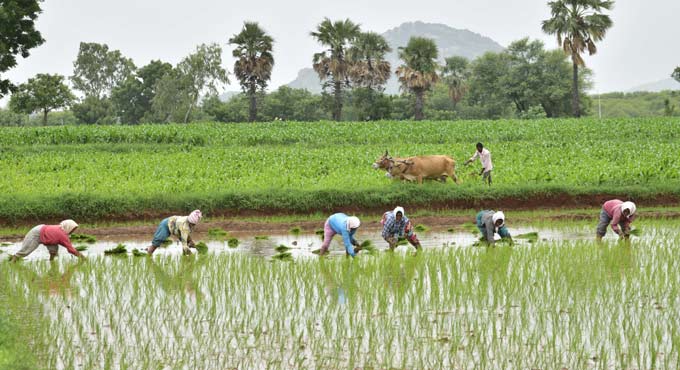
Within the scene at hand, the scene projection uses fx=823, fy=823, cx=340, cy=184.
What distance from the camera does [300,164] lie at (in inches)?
1067

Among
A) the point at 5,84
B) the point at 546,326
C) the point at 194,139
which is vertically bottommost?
the point at 546,326

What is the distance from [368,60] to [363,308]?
46876 millimetres

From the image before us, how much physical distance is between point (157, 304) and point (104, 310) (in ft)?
2.07

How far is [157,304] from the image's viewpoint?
9875mm

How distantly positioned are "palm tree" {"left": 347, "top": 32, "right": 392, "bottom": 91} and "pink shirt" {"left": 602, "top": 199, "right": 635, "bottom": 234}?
41.4 meters

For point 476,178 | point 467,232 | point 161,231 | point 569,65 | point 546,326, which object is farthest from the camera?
point 569,65

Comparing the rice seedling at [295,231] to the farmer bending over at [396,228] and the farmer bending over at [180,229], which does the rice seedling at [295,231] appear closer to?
the farmer bending over at [180,229]

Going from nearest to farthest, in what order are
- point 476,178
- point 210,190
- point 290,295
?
point 290,295
point 210,190
point 476,178

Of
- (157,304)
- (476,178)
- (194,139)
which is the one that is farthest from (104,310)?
(194,139)

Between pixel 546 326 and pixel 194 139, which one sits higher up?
pixel 194 139

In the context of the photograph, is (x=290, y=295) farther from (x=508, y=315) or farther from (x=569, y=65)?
(x=569, y=65)

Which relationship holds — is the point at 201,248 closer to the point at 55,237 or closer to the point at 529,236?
the point at 55,237

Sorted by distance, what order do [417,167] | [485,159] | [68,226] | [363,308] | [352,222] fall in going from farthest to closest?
[417,167] < [485,159] < [68,226] < [352,222] < [363,308]

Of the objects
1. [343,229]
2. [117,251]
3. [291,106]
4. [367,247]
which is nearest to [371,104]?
[291,106]
